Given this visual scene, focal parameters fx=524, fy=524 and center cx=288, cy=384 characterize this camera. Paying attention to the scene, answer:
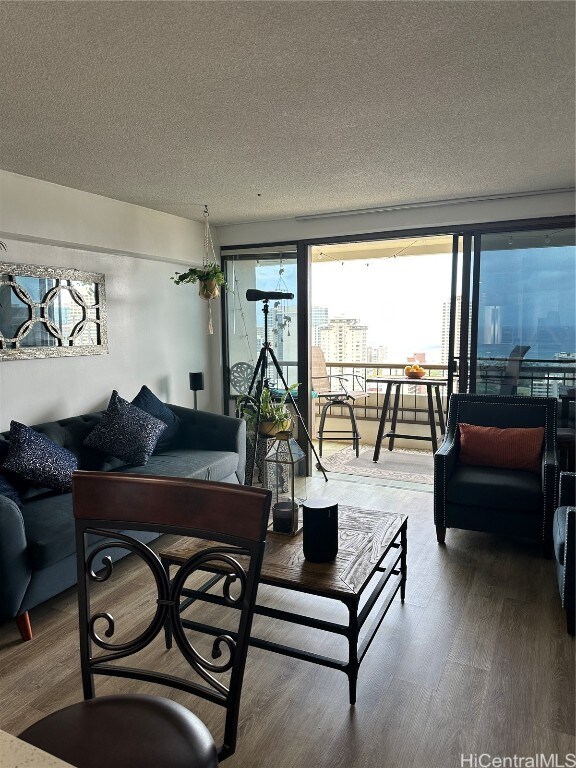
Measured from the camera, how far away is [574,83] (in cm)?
212

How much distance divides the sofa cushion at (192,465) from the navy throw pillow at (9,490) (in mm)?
735

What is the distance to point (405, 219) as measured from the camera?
4.47 m

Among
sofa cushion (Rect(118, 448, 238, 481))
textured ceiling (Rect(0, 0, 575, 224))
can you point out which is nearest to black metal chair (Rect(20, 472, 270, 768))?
textured ceiling (Rect(0, 0, 575, 224))

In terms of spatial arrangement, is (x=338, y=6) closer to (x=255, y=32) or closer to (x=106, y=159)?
(x=255, y=32)

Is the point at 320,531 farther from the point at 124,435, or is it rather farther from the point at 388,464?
the point at 388,464

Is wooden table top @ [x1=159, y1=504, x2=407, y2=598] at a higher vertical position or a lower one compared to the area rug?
higher

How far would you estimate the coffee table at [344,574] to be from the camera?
2014 mm

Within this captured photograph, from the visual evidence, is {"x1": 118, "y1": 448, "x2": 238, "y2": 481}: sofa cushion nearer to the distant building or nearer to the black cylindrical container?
the black cylindrical container

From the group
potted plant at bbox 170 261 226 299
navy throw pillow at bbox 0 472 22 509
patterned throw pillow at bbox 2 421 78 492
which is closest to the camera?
navy throw pillow at bbox 0 472 22 509

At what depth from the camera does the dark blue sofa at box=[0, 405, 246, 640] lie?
7.89 ft

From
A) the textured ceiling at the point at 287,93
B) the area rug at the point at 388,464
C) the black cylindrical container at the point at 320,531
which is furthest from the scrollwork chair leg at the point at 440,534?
the textured ceiling at the point at 287,93

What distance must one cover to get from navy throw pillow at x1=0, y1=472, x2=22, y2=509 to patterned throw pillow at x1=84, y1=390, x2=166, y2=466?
2.43ft

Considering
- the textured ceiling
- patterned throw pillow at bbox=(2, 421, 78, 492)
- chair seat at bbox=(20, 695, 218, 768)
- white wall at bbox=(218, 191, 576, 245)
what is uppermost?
the textured ceiling

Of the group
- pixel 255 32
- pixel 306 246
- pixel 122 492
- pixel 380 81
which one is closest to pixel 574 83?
pixel 380 81
